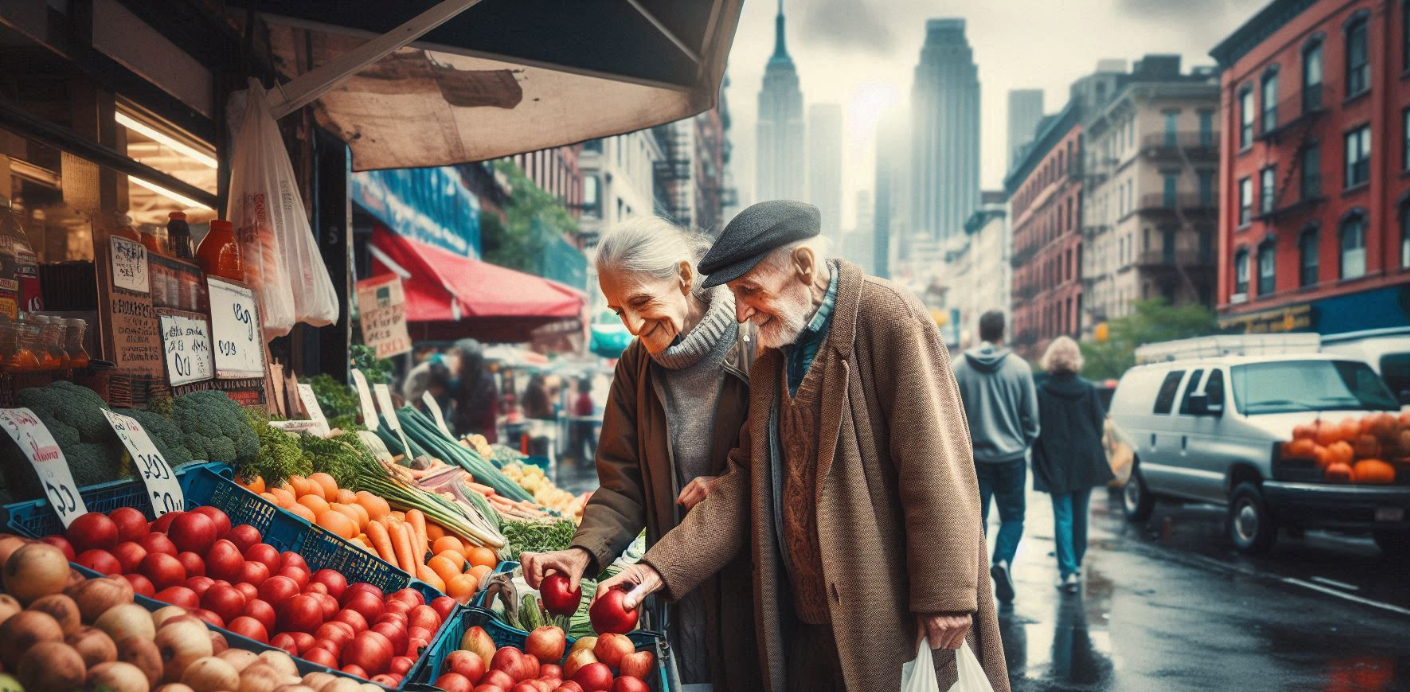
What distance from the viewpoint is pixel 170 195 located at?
5082mm

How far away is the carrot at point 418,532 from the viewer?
4.12 metres

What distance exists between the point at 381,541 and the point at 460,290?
669cm

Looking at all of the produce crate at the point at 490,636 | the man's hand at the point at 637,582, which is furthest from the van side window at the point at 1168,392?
the produce crate at the point at 490,636

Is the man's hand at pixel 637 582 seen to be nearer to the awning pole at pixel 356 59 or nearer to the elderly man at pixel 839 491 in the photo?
the elderly man at pixel 839 491

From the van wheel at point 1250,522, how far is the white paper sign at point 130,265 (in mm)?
10051

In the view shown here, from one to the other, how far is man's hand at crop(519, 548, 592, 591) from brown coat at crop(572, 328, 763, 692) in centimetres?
8

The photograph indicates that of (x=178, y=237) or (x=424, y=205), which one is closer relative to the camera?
(x=178, y=237)

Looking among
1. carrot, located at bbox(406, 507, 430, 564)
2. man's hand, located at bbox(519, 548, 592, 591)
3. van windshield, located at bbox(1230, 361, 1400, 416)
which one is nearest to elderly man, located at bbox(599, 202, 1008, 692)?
man's hand, located at bbox(519, 548, 592, 591)

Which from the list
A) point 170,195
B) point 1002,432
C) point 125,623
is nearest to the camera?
point 125,623

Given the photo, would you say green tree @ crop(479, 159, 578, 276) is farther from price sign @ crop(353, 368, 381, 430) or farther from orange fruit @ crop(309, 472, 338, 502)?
orange fruit @ crop(309, 472, 338, 502)

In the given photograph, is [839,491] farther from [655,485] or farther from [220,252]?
[220,252]

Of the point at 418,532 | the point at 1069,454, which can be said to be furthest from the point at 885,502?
the point at 1069,454

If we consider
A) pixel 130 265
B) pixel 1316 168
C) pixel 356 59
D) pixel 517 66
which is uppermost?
pixel 1316 168

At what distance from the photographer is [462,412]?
1506cm
